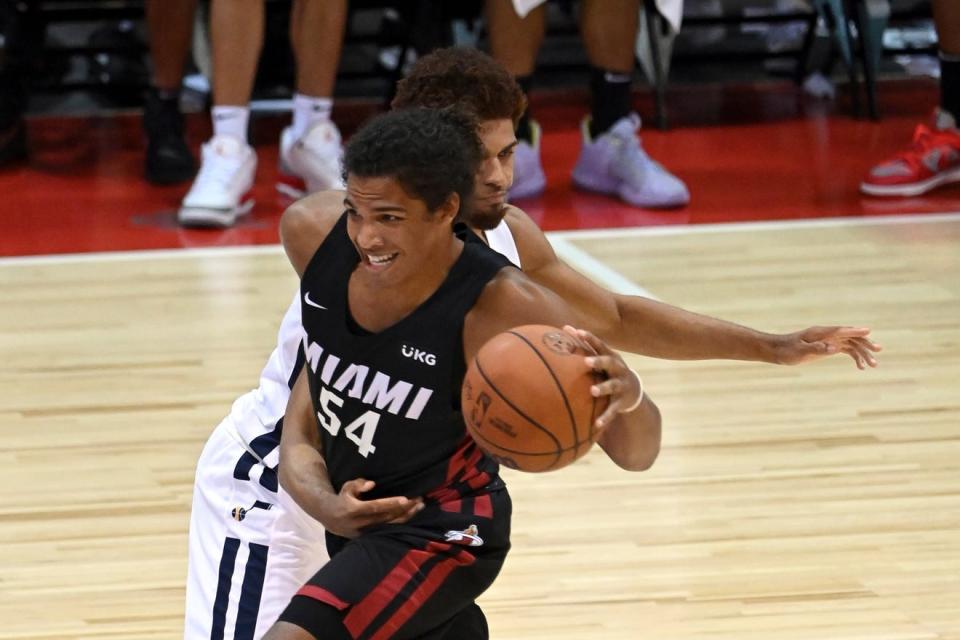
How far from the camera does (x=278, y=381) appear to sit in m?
2.92

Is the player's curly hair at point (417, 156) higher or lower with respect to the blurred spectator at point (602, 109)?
higher

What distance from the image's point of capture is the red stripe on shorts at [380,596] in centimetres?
235

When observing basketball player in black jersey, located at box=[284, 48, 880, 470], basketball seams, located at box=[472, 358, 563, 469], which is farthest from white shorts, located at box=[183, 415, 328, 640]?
basketball seams, located at box=[472, 358, 563, 469]

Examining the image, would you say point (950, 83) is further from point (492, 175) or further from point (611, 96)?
point (492, 175)

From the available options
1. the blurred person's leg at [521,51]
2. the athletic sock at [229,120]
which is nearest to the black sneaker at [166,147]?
the athletic sock at [229,120]

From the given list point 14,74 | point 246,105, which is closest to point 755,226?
point 246,105

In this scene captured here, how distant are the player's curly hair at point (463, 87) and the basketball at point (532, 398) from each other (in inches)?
19.6

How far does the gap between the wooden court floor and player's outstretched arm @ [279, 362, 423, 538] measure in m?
0.84

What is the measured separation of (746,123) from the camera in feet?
26.1

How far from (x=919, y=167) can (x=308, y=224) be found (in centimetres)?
449

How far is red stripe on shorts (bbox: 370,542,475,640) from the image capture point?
2371 millimetres

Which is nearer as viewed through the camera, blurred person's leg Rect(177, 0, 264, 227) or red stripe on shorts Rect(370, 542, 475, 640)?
red stripe on shorts Rect(370, 542, 475, 640)

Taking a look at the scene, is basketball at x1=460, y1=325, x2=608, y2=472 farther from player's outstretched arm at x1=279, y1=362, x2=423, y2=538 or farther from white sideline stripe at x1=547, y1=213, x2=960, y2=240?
white sideline stripe at x1=547, y1=213, x2=960, y2=240

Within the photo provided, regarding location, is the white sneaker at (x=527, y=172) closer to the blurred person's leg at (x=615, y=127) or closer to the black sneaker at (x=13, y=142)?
the blurred person's leg at (x=615, y=127)
